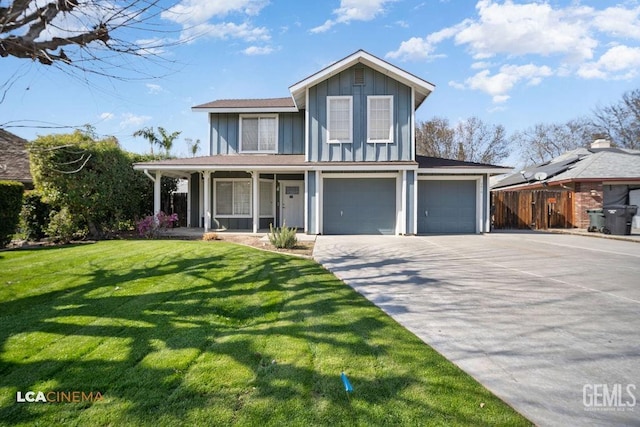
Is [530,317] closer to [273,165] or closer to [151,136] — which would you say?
[273,165]

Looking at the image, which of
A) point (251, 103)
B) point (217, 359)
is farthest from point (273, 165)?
point (217, 359)

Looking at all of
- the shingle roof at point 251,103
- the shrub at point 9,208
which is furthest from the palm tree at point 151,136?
→ the shrub at point 9,208

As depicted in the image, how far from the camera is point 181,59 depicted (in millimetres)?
4824

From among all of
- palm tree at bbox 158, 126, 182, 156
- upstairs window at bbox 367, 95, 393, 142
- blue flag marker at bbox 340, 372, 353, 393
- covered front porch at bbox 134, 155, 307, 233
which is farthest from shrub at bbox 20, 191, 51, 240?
palm tree at bbox 158, 126, 182, 156

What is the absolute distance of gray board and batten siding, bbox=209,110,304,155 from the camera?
52.0 feet

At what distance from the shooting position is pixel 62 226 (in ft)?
36.1

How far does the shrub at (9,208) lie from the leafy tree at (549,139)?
41.7 meters

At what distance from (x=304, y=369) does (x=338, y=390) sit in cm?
42

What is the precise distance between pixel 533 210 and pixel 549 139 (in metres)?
27.7

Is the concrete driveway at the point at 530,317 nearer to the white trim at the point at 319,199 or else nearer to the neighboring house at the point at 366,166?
the white trim at the point at 319,199

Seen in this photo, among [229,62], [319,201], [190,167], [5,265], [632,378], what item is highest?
[229,62]

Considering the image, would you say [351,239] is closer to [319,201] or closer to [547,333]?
[319,201]

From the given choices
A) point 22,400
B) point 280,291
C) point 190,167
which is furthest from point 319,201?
point 22,400

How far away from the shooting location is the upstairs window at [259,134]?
16.0 m
